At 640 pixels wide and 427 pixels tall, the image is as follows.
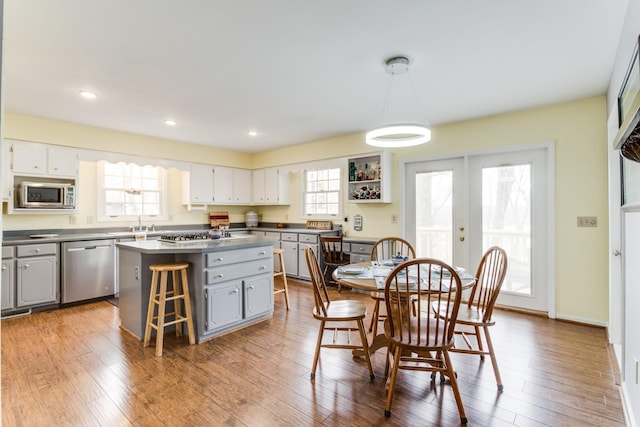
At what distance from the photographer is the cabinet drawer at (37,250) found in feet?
12.8

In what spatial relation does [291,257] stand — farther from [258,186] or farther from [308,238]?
[258,186]

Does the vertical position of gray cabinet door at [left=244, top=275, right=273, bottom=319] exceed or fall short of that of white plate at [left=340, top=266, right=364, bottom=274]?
it falls short

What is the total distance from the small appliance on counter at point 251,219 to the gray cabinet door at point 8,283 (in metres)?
3.71

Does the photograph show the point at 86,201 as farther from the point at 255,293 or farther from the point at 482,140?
the point at 482,140

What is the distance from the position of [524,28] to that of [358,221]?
11.5 ft

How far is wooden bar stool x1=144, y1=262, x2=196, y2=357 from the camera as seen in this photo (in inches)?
114

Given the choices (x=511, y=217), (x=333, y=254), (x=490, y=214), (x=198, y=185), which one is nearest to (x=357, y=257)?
(x=333, y=254)

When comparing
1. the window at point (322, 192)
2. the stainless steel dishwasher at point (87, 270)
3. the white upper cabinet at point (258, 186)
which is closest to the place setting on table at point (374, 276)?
the window at point (322, 192)

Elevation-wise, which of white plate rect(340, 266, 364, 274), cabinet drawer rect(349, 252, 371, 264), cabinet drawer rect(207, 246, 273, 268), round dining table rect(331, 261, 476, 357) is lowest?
cabinet drawer rect(349, 252, 371, 264)

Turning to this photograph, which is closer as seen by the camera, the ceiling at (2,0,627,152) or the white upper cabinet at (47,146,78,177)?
the ceiling at (2,0,627,152)

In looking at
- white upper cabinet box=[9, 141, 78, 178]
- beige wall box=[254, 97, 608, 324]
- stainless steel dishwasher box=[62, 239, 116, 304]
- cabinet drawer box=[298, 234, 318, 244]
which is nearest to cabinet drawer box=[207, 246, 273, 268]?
cabinet drawer box=[298, 234, 318, 244]

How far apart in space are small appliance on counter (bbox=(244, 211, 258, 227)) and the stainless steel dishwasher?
8.78 ft

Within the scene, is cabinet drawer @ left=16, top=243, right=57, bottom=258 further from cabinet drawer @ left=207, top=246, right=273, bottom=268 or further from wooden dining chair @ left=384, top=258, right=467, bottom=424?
wooden dining chair @ left=384, top=258, right=467, bottom=424

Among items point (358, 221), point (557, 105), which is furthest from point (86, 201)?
point (557, 105)
